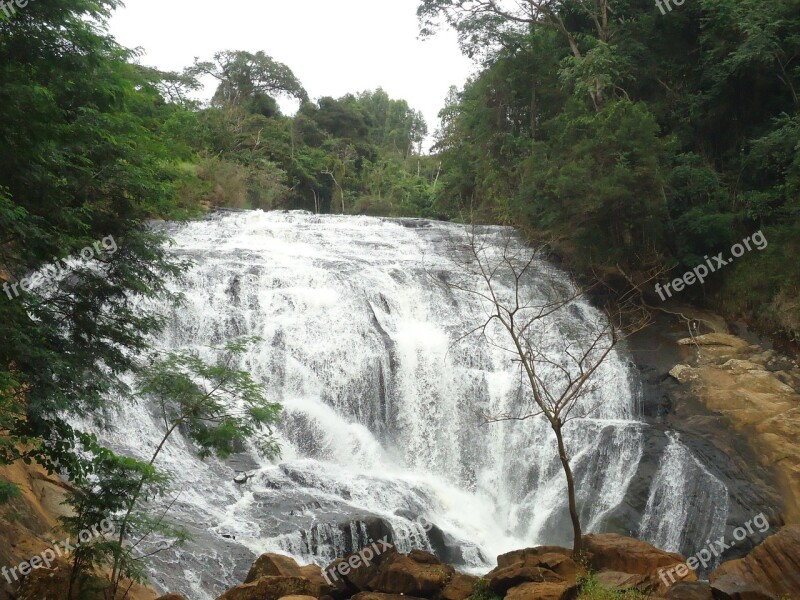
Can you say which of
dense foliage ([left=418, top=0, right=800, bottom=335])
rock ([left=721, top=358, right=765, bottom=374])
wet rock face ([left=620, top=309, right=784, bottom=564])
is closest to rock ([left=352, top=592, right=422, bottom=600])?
wet rock face ([left=620, top=309, right=784, bottom=564])

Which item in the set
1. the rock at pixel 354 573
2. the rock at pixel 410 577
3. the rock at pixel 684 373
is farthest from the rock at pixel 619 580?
the rock at pixel 684 373

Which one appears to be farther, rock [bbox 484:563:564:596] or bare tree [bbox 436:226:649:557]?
bare tree [bbox 436:226:649:557]

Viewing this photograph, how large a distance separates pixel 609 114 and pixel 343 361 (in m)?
9.49

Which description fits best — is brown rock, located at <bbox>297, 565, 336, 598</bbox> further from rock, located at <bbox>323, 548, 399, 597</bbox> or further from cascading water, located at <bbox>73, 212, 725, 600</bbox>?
cascading water, located at <bbox>73, 212, 725, 600</bbox>

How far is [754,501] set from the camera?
40.1ft

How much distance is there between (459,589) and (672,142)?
13.9 meters

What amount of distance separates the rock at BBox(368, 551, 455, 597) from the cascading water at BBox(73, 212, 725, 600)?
1.87 metres

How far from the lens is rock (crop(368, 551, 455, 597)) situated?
8852mm

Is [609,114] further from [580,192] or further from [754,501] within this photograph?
[754,501]

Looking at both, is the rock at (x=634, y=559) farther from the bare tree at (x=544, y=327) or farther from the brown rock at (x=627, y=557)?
the bare tree at (x=544, y=327)

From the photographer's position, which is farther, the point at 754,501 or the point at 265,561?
the point at 754,501

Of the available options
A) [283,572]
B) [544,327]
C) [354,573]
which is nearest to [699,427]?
[544,327]

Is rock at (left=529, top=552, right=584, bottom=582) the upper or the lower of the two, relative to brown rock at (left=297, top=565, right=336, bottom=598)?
upper

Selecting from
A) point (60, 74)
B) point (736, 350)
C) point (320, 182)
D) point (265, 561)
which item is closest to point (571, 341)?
point (736, 350)
